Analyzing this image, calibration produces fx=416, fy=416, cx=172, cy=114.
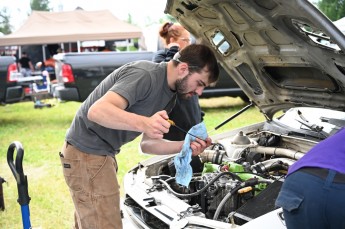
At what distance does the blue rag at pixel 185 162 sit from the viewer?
102 inches

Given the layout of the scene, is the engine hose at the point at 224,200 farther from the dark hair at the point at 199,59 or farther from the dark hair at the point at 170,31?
the dark hair at the point at 170,31

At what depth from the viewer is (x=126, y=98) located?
2271mm

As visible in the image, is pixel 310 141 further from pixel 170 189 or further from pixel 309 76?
pixel 170 189

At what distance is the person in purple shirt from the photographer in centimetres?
143

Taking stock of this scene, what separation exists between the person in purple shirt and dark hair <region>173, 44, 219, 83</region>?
3.36ft

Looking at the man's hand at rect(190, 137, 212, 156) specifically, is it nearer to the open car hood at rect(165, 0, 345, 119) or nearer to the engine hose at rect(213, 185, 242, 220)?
the engine hose at rect(213, 185, 242, 220)

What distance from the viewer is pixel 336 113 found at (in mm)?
3301

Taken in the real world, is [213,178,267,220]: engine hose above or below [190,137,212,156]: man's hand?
below

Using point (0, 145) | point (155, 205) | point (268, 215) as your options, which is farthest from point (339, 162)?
point (0, 145)

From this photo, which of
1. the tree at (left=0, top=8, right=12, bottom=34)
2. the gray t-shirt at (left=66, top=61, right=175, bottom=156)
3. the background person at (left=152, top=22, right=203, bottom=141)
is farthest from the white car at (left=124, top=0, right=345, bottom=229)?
the tree at (left=0, top=8, right=12, bottom=34)

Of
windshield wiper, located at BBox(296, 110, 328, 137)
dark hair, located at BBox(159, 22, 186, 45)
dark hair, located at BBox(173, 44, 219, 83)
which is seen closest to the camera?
dark hair, located at BBox(173, 44, 219, 83)

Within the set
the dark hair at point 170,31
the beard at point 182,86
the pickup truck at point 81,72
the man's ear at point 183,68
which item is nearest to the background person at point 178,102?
the dark hair at point 170,31

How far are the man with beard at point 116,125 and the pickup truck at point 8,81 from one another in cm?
620

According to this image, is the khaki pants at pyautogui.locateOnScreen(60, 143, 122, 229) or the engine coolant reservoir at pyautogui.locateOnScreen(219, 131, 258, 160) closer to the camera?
the khaki pants at pyautogui.locateOnScreen(60, 143, 122, 229)
